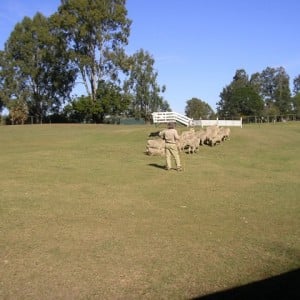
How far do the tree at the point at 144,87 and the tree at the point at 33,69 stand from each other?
2293 cm

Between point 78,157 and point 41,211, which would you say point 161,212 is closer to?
point 41,211

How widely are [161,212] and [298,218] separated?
287cm

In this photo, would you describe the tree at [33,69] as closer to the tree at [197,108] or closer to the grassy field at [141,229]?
the grassy field at [141,229]

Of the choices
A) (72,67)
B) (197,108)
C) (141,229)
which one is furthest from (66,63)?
(197,108)

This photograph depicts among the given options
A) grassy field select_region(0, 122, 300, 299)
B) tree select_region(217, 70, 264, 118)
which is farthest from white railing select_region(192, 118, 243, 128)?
tree select_region(217, 70, 264, 118)

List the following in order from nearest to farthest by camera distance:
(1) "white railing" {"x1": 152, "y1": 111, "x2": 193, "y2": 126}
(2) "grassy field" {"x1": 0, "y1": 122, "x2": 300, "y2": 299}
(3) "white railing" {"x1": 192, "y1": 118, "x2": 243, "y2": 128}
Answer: (2) "grassy field" {"x1": 0, "y1": 122, "x2": 300, "y2": 299}
(3) "white railing" {"x1": 192, "y1": 118, "x2": 243, "y2": 128}
(1) "white railing" {"x1": 152, "y1": 111, "x2": 193, "y2": 126}

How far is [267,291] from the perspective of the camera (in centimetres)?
617

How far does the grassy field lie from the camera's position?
6.49 m

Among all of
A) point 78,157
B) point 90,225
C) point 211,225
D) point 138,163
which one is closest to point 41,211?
point 90,225

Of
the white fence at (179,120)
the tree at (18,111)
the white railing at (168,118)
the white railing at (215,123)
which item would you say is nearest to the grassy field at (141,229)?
the white railing at (215,123)

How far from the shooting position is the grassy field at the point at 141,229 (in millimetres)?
6488

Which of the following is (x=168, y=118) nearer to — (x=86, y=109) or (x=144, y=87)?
(x=86, y=109)

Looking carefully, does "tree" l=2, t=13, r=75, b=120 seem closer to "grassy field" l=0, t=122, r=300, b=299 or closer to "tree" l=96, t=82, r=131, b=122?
"tree" l=96, t=82, r=131, b=122

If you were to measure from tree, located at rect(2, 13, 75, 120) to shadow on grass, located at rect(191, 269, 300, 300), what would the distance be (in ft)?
205
